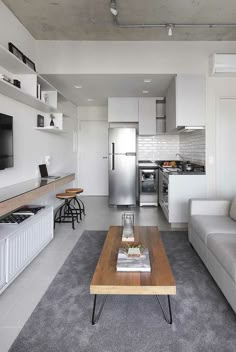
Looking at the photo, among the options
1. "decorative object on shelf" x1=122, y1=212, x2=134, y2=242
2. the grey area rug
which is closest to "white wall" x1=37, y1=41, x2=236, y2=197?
"decorative object on shelf" x1=122, y1=212, x2=134, y2=242

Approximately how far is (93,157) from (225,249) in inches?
213

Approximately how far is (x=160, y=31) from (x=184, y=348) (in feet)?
12.8

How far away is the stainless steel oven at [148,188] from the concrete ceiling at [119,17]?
2.81 m

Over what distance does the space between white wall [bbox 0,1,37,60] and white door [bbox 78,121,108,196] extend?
315cm

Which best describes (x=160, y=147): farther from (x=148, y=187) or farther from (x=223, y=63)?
(x=223, y=63)

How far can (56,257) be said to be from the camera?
9.68ft

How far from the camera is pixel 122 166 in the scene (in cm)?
576

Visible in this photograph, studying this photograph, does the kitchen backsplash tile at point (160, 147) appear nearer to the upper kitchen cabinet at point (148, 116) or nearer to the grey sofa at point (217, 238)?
the upper kitchen cabinet at point (148, 116)

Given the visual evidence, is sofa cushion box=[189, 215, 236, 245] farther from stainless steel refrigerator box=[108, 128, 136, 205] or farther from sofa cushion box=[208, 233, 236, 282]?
stainless steel refrigerator box=[108, 128, 136, 205]

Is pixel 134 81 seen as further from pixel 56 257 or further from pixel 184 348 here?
pixel 184 348

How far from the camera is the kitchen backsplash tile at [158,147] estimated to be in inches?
251

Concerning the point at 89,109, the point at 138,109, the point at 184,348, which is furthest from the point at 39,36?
the point at 184,348

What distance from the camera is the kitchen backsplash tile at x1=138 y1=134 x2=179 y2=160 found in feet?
20.9

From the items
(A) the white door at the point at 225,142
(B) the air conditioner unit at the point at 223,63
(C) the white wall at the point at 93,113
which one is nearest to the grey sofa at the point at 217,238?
(A) the white door at the point at 225,142
